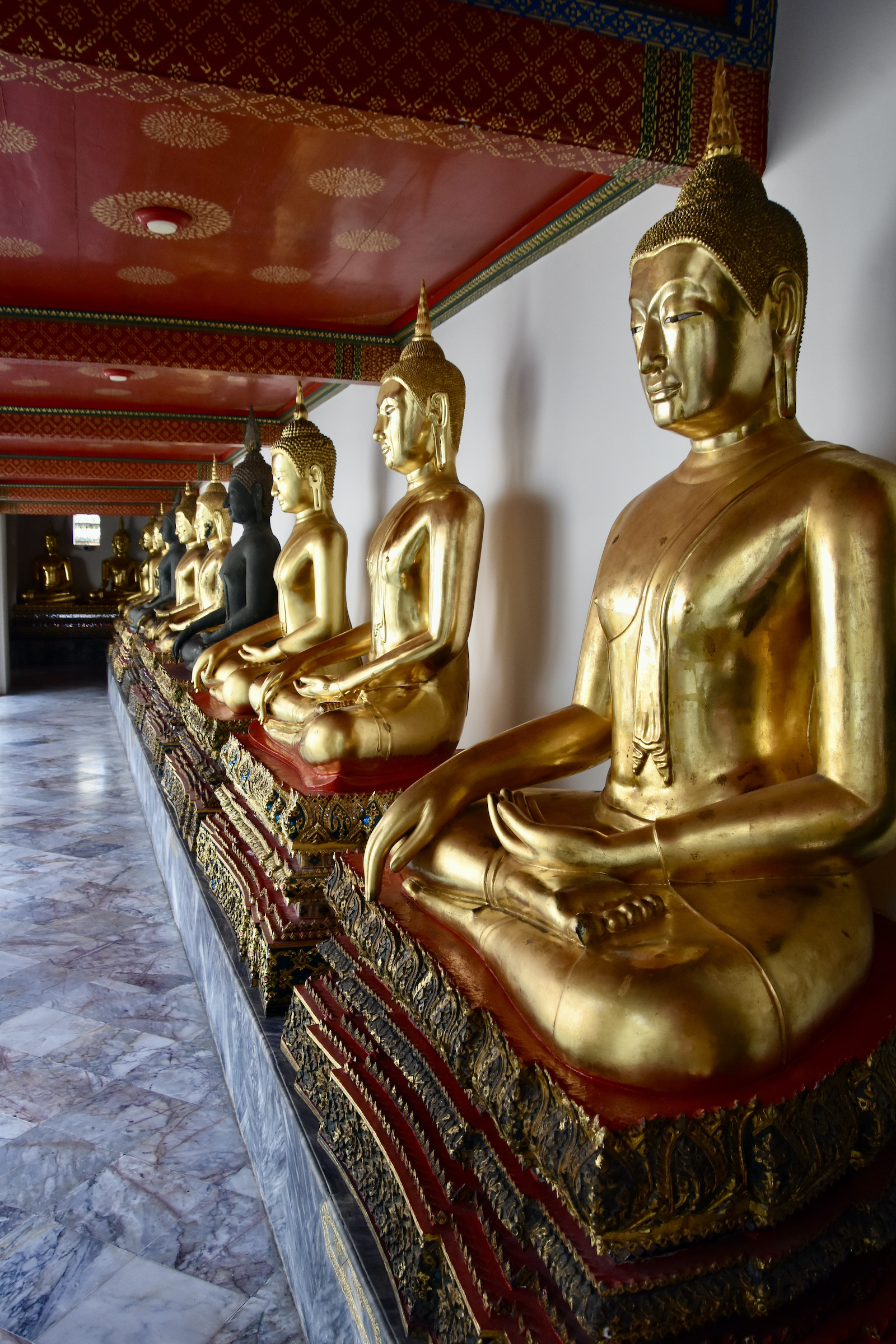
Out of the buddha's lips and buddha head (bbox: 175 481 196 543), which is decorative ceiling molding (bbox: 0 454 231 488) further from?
the buddha's lips

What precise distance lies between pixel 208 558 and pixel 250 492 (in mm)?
1528

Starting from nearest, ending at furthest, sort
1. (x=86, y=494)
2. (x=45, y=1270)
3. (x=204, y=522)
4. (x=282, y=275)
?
(x=45, y=1270), (x=282, y=275), (x=204, y=522), (x=86, y=494)

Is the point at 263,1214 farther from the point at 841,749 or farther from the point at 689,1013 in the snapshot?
the point at 841,749

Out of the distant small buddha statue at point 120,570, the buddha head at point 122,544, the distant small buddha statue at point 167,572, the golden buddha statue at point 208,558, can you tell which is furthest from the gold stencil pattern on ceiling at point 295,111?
the buddha head at point 122,544

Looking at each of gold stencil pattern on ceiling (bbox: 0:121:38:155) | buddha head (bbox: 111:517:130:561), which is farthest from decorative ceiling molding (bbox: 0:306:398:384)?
buddha head (bbox: 111:517:130:561)

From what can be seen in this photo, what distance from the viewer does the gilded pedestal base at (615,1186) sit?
0.99 metres

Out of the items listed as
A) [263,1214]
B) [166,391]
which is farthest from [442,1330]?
[166,391]

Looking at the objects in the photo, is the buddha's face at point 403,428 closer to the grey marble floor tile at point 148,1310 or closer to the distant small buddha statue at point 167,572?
the grey marble floor tile at point 148,1310

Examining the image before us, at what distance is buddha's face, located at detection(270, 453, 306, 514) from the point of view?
375cm

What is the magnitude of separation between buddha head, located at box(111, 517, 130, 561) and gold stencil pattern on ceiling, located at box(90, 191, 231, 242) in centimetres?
1363

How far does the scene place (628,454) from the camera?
237 centimetres

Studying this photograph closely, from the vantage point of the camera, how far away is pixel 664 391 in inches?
58.8

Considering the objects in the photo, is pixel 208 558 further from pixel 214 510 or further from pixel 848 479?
pixel 848 479

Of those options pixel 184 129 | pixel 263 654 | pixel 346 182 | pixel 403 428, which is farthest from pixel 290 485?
pixel 184 129
